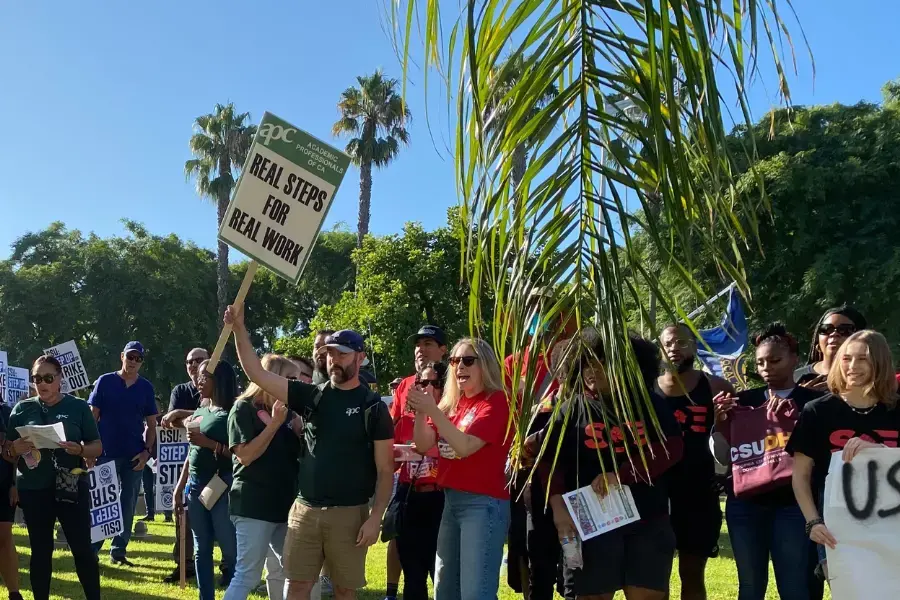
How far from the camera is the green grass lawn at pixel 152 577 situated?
24.4 feet

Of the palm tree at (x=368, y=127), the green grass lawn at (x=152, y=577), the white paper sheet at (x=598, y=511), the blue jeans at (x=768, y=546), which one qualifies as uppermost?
the palm tree at (x=368, y=127)

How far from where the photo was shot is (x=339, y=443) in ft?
16.2

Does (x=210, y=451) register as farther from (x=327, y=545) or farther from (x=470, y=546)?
(x=470, y=546)

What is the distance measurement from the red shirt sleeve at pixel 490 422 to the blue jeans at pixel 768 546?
1.40 meters

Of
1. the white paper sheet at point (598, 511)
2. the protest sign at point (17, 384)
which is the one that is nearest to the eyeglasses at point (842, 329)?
the white paper sheet at point (598, 511)

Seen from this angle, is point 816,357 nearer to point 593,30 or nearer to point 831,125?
point 593,30

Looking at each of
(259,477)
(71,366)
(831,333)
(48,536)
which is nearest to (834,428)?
(831,333)

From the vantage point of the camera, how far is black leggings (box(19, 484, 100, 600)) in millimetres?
Result: 6199

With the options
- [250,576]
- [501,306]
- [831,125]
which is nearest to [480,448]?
[250,576]

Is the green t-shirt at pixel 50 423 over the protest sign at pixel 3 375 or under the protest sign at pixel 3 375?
under

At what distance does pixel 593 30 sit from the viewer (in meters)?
1.65

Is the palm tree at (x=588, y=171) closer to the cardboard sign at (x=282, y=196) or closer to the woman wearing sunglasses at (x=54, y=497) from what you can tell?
the cardboard sign at (x=282, y=196)

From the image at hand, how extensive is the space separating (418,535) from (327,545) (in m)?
0.93

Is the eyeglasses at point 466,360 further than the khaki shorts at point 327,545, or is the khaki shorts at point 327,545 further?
the eyeglasses at point 466,360
